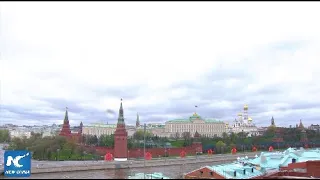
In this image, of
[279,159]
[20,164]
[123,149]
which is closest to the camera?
[20,164]

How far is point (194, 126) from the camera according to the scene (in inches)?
6442

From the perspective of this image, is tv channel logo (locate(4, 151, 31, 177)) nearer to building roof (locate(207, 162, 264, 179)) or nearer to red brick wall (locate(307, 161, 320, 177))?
building roof (locate(207, 162, 264, 179))

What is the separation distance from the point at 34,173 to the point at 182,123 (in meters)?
117

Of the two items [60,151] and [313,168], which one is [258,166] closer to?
[313,168]

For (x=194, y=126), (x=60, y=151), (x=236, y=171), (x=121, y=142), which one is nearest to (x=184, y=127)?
(x=194, y=126)

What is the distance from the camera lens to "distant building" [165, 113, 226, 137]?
162 meters

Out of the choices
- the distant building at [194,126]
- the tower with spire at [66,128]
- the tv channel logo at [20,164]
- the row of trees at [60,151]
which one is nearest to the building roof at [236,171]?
the tv channel logo at [20,164]

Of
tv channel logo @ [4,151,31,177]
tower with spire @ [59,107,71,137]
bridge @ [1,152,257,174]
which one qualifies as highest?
tower with spire @ [59,107,71,137]

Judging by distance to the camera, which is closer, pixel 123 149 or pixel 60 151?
pixel 123 149

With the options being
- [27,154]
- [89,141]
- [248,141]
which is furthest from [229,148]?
[27,154]

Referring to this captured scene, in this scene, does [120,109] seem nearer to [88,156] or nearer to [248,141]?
[88,156]

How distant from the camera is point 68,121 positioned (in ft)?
329

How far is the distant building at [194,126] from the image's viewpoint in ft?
531

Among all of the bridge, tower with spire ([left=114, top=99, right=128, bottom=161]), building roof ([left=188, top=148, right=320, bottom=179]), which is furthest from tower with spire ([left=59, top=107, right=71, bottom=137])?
building roof ([left=188, top=148, right=320, bottom=179])
